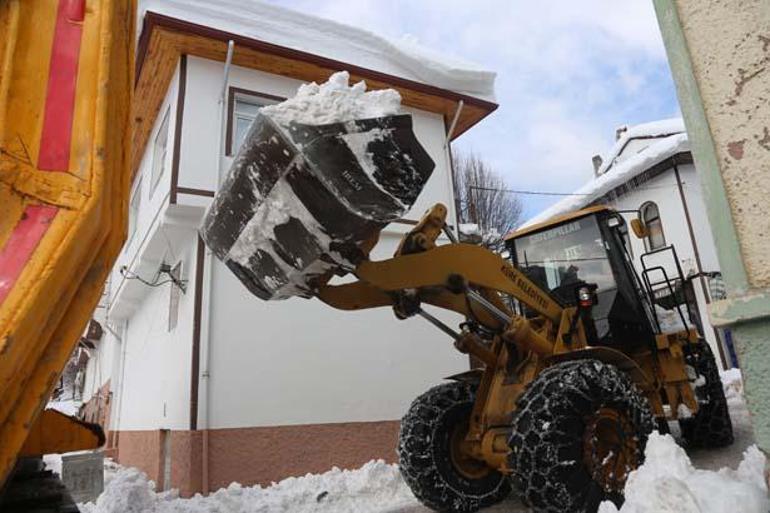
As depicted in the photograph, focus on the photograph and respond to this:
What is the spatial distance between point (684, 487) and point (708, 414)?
13.7 ft

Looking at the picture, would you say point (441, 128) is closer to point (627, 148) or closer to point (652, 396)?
point (652, 396)

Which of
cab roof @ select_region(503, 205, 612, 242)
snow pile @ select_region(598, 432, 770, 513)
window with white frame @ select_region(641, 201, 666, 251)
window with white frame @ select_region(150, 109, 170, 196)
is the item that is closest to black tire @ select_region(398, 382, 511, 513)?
snow pile @ select_region(598, 432, 770, 513)

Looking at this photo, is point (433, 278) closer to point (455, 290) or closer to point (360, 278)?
point (455, 290)

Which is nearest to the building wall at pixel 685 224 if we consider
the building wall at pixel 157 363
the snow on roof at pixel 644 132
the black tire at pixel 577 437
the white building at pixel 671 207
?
the white building at pixel 671 207

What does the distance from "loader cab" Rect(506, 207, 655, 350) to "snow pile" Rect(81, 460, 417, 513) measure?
262 centimetres

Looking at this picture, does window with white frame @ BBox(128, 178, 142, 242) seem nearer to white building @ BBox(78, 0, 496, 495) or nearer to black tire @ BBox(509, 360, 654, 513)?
white building @ BBox(78, 0, 496, 495)

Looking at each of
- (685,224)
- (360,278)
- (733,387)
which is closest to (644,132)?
(685,224)

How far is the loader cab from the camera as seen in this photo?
5625 millimetres

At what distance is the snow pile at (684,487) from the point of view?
8.10 feet

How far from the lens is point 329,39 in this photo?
9.72 m

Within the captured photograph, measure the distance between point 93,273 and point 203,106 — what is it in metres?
7.43

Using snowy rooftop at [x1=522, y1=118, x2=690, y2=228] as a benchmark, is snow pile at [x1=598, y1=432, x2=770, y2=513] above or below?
below

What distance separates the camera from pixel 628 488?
328 cm

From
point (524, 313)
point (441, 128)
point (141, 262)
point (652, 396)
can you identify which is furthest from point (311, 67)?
point (652, 396)
